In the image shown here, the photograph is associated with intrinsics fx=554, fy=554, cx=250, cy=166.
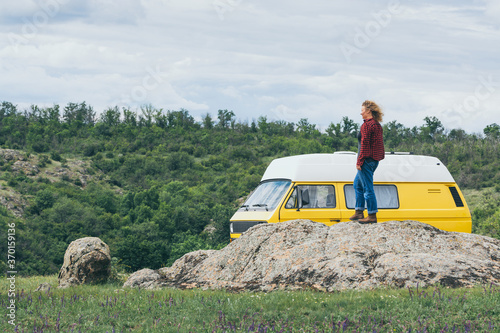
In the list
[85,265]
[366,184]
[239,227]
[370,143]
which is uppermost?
[370,143]

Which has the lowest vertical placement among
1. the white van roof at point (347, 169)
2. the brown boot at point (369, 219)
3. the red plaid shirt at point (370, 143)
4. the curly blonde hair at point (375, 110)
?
the brown boot at point (369, 219)

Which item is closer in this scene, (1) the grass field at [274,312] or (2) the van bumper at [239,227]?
(1) the grass field at [274,312]

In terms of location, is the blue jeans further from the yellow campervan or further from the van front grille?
the van front grille

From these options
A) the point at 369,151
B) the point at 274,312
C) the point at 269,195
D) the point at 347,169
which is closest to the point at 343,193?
the point at 347,169

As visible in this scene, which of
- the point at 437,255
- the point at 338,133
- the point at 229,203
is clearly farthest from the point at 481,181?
the point at 437,255

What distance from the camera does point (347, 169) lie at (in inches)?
501

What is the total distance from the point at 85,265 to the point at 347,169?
6.14 meters

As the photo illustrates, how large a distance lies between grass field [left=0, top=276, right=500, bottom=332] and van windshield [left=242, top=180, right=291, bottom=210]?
13.9ft

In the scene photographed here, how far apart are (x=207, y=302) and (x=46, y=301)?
2.64 metres

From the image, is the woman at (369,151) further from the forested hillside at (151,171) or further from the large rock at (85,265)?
the forested hillside at (151,171)

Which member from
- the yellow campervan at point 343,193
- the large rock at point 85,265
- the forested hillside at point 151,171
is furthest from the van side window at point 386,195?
the forested hillside at point 151,171

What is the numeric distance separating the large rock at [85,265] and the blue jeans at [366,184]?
5481 millimetres

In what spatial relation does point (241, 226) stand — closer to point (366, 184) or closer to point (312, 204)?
point (312, 204)

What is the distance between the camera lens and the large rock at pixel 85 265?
11633 millimetres
